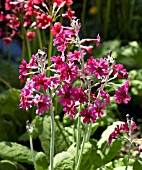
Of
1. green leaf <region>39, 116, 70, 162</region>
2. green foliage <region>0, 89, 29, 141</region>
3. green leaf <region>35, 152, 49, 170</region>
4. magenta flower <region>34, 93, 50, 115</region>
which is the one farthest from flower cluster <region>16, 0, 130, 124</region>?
green foliage <region>0, 89, 29, 141</region>

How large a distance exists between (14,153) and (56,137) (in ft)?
1.10

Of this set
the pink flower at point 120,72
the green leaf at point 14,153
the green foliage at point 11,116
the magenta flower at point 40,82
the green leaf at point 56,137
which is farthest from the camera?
the green foliage at point 11,116

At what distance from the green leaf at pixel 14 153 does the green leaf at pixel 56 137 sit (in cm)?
15

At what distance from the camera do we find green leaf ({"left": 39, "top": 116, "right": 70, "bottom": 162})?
290 cm

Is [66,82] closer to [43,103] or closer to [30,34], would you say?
[43,103]

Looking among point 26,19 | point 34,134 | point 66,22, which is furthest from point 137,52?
point 66,22

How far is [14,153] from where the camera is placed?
2732 millimetres

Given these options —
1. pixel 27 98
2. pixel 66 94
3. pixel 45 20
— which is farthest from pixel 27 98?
pixel 45 20

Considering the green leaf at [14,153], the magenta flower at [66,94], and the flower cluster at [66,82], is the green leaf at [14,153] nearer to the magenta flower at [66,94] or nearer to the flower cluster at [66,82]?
the flower cluster at [66,82]

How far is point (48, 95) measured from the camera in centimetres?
207

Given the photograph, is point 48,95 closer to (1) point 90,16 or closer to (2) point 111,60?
(2) point 111,60

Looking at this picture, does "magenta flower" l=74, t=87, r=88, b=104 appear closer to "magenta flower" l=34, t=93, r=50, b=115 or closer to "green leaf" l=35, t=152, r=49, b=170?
"magenta flower" l=34, t=93, r=50, b=115

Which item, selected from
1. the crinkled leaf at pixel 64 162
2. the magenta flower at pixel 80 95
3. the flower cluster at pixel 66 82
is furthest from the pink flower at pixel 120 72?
the crinkled leaf at pixel 64 162

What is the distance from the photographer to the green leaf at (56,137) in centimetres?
290
